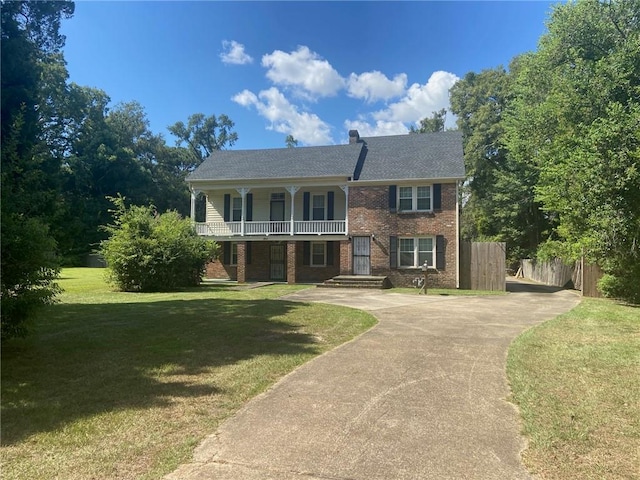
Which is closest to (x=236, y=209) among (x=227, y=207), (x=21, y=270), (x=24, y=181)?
(x=227, y=207)

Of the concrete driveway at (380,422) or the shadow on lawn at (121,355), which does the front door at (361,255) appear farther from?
the concrete driveway at (380,422)

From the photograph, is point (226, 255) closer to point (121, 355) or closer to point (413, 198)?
point (413, 198)

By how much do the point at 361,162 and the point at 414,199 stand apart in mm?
3992

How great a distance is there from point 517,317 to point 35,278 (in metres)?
9.83

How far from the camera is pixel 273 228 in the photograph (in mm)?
22484

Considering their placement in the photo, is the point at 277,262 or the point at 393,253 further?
the point at 277,262

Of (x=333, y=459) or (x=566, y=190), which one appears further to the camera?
(x=566, y=190)

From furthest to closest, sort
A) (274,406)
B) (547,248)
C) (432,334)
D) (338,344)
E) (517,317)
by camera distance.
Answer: (547,248) < (517,317) < (432,334) < (338,344) < (274,406)

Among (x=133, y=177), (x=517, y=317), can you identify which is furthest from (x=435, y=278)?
(x=133, y=177)

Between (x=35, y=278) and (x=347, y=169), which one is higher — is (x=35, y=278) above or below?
below

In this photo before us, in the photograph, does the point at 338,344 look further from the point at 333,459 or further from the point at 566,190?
the point at 566,190

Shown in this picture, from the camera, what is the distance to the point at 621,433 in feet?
12.0

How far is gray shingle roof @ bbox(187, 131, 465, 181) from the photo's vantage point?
2064 cm

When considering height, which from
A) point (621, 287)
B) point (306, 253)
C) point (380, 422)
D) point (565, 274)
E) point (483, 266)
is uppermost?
point (306, 253)
